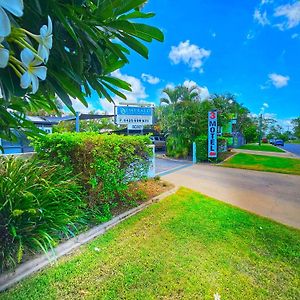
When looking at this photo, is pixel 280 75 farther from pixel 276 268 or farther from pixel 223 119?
pixel 276 268

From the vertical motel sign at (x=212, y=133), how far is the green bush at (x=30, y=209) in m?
10.4

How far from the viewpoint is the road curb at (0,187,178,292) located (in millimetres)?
2570

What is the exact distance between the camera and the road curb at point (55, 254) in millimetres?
2570

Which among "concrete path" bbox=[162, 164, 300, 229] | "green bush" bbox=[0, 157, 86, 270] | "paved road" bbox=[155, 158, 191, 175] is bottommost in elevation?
"paved road" bbox=[155, 158, 191, 175]

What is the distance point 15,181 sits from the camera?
3277 millimetres

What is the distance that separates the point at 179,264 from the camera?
2.87m

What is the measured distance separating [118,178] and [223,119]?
546 inches

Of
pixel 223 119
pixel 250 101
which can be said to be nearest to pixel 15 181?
pixel 223 119

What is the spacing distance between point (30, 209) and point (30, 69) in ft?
8.62

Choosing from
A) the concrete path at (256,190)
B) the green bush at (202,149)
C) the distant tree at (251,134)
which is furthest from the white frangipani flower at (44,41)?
the distant tree at (251,134)

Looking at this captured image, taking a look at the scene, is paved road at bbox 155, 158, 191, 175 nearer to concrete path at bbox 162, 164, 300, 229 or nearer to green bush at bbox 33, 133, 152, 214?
concrete path at bbox 162, 164, 300, 229

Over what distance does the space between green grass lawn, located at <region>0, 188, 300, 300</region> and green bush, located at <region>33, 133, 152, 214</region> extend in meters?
0.88

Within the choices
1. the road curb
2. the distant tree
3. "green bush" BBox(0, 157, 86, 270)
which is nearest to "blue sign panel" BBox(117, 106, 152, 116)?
the road curb

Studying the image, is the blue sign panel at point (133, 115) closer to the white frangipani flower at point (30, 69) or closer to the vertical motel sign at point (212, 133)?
the vertical motel sign at point (212, 133)
